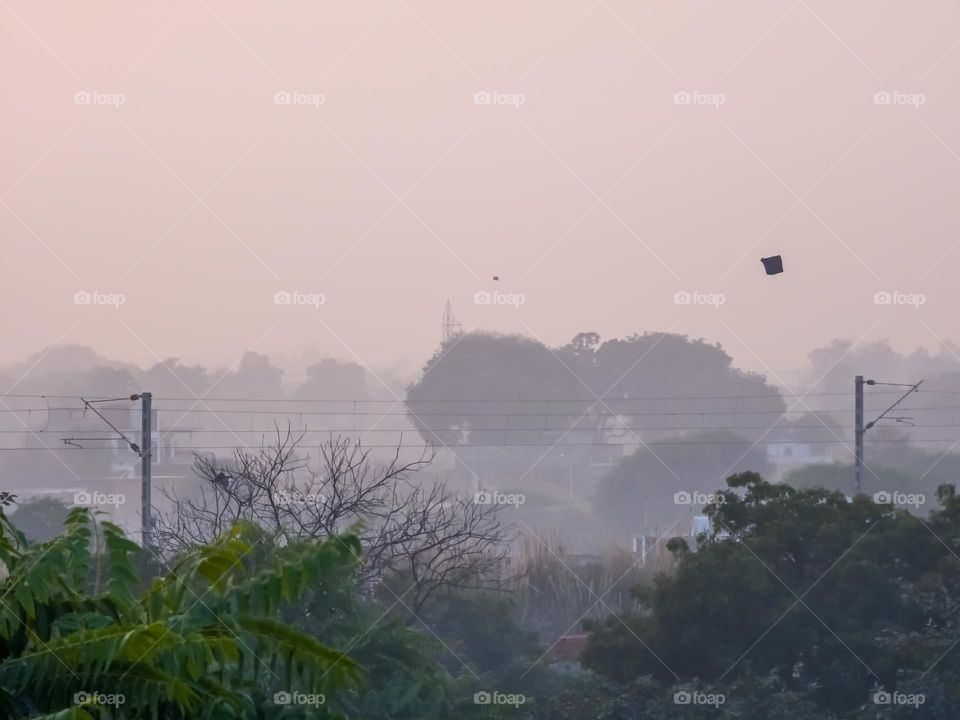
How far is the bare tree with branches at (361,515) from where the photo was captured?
1267cm

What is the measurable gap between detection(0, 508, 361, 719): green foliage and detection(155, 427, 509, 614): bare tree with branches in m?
7.42

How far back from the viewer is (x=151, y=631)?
383 centimetres

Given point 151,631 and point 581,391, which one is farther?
point 581,391

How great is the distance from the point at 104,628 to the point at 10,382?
17550 mm

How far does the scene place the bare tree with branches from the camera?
12.7 meters

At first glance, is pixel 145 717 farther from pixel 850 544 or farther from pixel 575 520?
pixel 575 520

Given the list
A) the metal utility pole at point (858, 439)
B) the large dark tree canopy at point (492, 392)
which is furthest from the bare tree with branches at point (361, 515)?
the metal utility pole at point (858, 439)

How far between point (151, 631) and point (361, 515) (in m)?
9.27

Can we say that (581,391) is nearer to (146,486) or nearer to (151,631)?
(146,486)

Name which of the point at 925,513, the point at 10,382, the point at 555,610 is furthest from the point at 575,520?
the point at 10,382

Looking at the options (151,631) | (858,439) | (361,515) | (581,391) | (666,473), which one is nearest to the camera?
(151,631)

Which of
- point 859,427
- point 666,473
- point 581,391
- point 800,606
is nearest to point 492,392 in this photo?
point 581,391

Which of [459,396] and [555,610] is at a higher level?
[459,396]

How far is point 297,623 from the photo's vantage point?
9398 millimetres
